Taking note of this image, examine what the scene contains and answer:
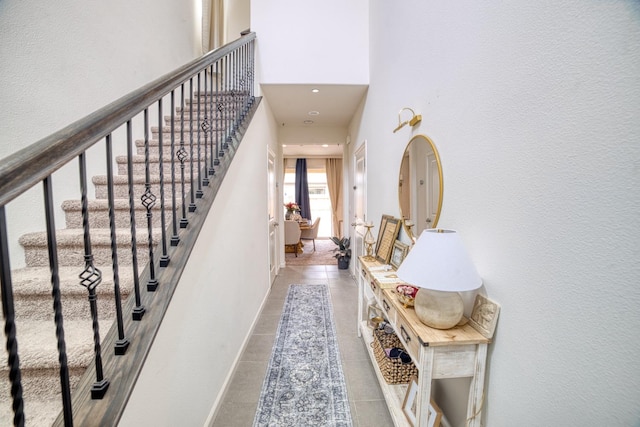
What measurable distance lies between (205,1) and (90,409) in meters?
4.78

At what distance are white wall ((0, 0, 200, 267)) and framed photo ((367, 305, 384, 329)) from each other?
2465 millimetres

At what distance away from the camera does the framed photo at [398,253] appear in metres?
1.95

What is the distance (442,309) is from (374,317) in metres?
1.32

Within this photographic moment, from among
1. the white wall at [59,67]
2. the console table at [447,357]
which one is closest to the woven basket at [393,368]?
the console table at [447,357]

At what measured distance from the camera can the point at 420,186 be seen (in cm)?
173

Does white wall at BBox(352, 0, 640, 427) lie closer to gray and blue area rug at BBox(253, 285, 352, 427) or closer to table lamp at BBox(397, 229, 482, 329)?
table lamp at BBox(397, 229, 482, 329)

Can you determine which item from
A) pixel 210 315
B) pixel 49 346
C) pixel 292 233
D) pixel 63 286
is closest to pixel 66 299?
pixel 63 286

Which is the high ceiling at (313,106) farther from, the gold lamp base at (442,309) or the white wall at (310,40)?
the gold lamp base at (442,309)

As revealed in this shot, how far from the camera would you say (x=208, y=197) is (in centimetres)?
150

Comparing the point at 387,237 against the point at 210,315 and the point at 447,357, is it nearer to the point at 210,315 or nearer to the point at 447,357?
the point at 447,357

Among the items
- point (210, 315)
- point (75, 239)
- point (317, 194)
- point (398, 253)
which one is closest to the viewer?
point (75, 239)

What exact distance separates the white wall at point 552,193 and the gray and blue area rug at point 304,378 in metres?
0.98

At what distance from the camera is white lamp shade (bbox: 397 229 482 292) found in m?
1.01

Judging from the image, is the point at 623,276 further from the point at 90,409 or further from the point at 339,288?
the point at 339,288
